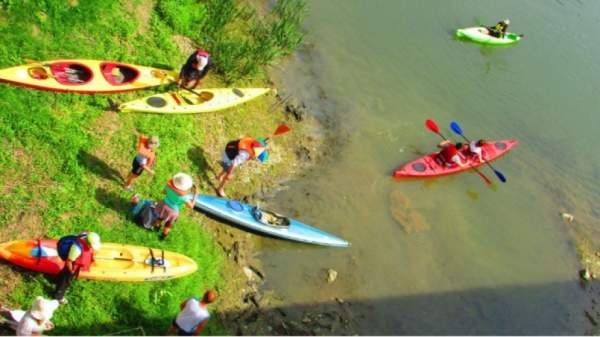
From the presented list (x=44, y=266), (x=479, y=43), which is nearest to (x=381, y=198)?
(x=44, y=266)

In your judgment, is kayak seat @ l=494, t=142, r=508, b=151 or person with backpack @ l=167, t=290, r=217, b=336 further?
kayak seat @ l=494, t=142, r=508, b=151

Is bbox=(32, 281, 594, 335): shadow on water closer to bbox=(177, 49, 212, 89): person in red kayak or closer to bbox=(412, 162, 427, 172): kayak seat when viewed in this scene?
bbox=(412, 162, 427, 172): kayak seat

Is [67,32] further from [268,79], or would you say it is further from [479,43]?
[479,43]

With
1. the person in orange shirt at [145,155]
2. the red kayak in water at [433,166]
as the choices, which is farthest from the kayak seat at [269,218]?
the red kayak in water at [433,166]

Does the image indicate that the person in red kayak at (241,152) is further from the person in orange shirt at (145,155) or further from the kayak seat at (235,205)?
the person in orange shirt at (145,155)


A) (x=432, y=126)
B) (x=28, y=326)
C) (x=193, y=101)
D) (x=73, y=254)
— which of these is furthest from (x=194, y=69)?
(x=28, y=326)

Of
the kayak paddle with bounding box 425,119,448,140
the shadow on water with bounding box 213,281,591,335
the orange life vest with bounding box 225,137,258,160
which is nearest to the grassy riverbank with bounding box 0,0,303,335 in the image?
the orange life vest with bounding box 225,137,258,160
